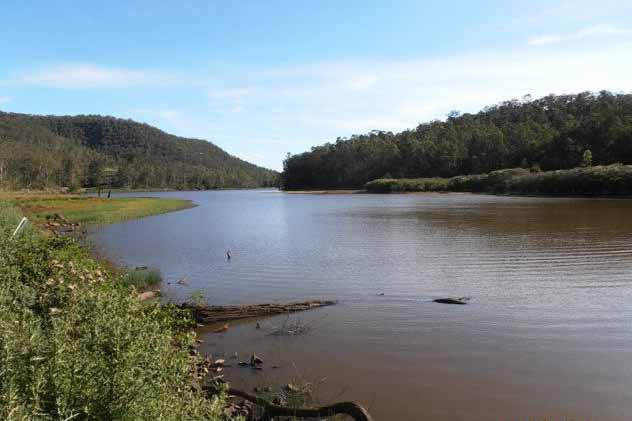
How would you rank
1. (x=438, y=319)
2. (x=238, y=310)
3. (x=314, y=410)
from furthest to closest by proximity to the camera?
(x=238, y=310)
(x=438, y=319)
(x=314, y=410)

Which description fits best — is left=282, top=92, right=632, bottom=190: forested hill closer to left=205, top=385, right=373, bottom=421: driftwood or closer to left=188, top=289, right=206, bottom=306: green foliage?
left=188, top=289, right=206, bottom=306: green foliage

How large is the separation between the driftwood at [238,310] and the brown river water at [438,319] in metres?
0.49

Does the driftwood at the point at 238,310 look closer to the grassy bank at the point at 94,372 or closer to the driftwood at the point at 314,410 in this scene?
the driftwood at the point at 314,410

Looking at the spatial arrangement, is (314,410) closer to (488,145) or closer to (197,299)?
(197,299)

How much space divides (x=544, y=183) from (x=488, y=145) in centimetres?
4719

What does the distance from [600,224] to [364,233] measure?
16341mm

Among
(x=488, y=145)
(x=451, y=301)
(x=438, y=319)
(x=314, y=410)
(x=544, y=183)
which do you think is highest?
(x=488, y=145)

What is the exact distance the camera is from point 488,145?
434 ft

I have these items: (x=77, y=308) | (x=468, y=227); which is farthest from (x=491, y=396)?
(x=468, y=227)

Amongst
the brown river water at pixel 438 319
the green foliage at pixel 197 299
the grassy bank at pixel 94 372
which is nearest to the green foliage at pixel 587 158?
the brown river water at pixel 438 319

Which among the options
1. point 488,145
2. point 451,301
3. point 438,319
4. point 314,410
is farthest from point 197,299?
point 488,145

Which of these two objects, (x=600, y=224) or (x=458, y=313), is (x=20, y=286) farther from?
(x=600, y=224)

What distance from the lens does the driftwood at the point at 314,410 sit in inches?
267

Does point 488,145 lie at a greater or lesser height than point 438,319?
greater
